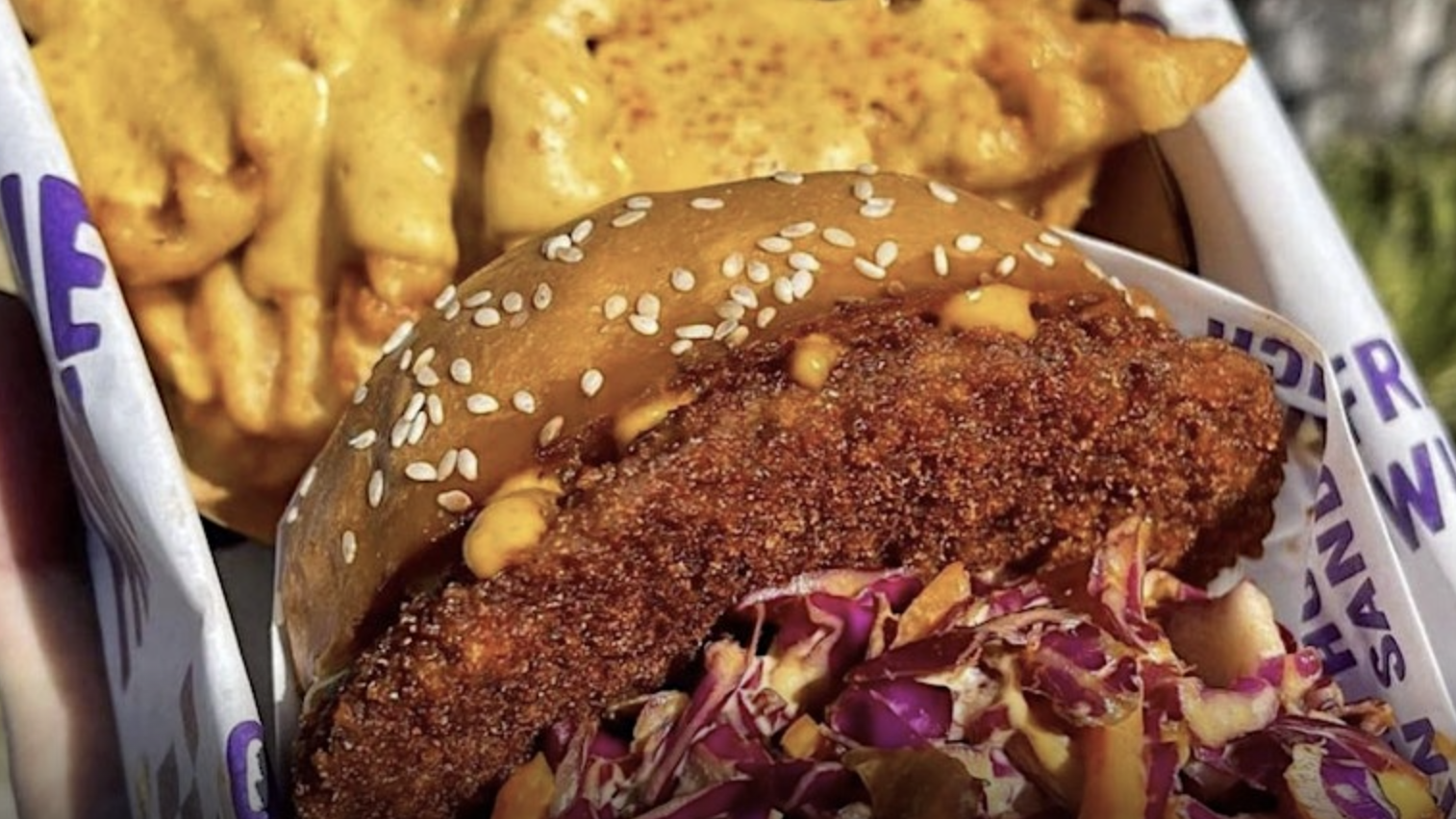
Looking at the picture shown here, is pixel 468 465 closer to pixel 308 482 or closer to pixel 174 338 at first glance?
pixel 308 482

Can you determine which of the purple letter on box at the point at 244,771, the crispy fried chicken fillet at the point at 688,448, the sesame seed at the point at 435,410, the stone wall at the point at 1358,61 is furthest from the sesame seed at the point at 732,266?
the stone wall at the point at 1358,61

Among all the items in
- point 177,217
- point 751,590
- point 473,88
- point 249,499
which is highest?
point 473,88

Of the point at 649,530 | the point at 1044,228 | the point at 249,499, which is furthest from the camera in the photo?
the point at 249,499

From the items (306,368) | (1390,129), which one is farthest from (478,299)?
(1390,129)

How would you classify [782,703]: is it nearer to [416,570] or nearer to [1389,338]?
[416,570]

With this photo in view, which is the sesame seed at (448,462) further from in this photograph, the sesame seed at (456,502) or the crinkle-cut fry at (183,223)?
the crinkle-cut fry at (183,223)

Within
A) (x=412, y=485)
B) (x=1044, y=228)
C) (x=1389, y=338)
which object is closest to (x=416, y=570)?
(x=412, y=485)

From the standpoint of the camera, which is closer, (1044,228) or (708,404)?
(708,404)
